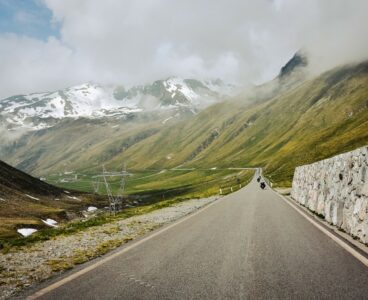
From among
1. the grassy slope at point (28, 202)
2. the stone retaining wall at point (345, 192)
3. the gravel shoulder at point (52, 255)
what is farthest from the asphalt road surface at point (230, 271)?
the grassy slope at point (28, 202)

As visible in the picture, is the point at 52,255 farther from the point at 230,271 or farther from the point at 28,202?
the point at 28,202

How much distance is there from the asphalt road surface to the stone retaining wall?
1276 millimetres

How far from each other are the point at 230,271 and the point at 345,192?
8.72 m

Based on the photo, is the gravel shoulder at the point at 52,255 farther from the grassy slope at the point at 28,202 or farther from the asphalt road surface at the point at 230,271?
the grassy slope at the point at 28,202

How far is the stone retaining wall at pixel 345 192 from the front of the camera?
47.8 ft

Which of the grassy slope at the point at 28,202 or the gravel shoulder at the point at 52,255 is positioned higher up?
the grassy slope at the point at 28,202

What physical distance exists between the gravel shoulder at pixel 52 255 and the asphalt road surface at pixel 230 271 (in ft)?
3.62

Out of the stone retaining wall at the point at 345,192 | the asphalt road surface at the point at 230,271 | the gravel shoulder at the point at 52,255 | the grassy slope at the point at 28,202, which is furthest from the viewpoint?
the grassy slope at the point at 28,202

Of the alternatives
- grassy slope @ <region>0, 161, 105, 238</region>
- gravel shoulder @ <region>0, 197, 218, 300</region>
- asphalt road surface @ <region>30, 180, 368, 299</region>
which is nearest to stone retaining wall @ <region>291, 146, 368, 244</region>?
asphalt road surface @ <region>30, 180, 368, 299</region>

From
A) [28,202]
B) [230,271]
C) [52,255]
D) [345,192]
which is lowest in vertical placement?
[230,271]

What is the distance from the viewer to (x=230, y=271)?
34.0 feet

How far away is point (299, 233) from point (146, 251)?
20.9ft

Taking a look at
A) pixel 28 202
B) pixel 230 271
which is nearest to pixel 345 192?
pixel 230 271

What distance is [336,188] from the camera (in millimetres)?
18984
